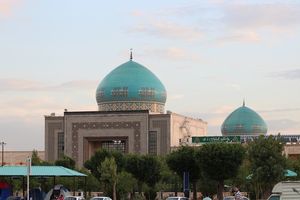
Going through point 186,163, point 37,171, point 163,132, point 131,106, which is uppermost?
point 131,106

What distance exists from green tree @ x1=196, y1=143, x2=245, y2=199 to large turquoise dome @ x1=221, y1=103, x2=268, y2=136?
44317mm

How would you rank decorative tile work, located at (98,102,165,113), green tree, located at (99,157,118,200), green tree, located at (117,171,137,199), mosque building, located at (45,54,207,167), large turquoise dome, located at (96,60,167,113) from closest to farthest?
green tree, located at (99,157,118,200), green tree, located at (117,171,137,199), mosque building, located at (45,54,207,167), decorative tile work, located at (98,102,165,113), large turquoise dome, located at (96,60,167,113)

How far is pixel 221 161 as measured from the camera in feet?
190

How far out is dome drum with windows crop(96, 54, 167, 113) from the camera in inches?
3625

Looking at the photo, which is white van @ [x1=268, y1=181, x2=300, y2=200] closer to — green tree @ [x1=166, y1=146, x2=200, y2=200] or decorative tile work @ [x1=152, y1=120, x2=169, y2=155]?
green tree @ [x1=166, y1=146, x2=200, y2=200]

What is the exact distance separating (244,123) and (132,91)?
1835 cm

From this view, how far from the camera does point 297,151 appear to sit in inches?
3484

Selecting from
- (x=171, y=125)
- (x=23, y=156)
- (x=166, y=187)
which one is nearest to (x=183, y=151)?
(x=166, y=187)

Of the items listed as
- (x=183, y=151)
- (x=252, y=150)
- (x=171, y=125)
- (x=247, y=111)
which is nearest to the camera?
(x=252, y=150)

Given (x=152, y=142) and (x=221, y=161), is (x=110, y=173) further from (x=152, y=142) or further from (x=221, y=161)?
(x=152, y=142)

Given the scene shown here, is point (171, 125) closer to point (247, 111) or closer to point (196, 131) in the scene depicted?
point (196, 131)

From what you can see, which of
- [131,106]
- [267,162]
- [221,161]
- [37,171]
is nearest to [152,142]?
[131,106]

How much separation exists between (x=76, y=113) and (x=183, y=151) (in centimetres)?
3020

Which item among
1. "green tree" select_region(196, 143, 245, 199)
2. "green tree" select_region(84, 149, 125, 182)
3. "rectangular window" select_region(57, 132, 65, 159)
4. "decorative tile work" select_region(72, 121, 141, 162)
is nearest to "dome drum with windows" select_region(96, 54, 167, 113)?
"decorative tile work" select_region(72, 121, 141, 162)
